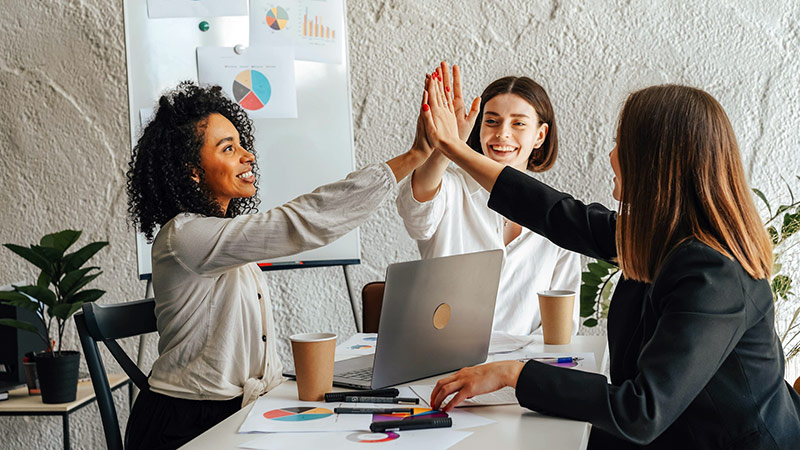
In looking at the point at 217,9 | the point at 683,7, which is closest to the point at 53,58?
the point at 217,9

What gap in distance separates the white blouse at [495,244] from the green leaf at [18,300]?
116 cm

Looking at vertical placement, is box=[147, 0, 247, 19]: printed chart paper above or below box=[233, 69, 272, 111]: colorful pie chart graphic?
above

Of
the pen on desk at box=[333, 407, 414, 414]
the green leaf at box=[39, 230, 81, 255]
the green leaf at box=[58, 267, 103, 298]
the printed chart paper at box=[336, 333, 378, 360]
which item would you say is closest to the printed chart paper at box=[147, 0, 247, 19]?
the green leaf at box=[39, 230, 81, 255]

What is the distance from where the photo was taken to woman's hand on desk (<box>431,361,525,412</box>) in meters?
1.02

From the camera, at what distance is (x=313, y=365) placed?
1.10 meters

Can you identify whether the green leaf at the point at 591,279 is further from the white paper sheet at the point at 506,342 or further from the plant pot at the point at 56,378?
the plant pot at the point at 56,378

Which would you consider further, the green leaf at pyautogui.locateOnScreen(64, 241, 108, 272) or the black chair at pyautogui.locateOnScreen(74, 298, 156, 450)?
the green leaf at pyautogui.locateOnScreen(64, 241, 108, 272)

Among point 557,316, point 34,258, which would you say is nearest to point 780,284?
point 557,316

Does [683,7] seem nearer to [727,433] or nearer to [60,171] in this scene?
[727,433]

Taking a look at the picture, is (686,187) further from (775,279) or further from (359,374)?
(775,279)

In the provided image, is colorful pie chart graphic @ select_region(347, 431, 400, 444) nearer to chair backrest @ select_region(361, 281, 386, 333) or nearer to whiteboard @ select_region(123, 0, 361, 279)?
chair backrest @ select_region(361, 281, 386, 333)

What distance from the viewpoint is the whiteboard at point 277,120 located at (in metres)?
2.42

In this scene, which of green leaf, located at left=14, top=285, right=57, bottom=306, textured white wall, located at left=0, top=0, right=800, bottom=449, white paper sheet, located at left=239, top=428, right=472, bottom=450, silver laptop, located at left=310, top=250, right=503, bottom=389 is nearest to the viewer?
white paper sheet, located at left=239, top=428, right=472, bottom=450

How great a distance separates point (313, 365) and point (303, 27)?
1720mm
